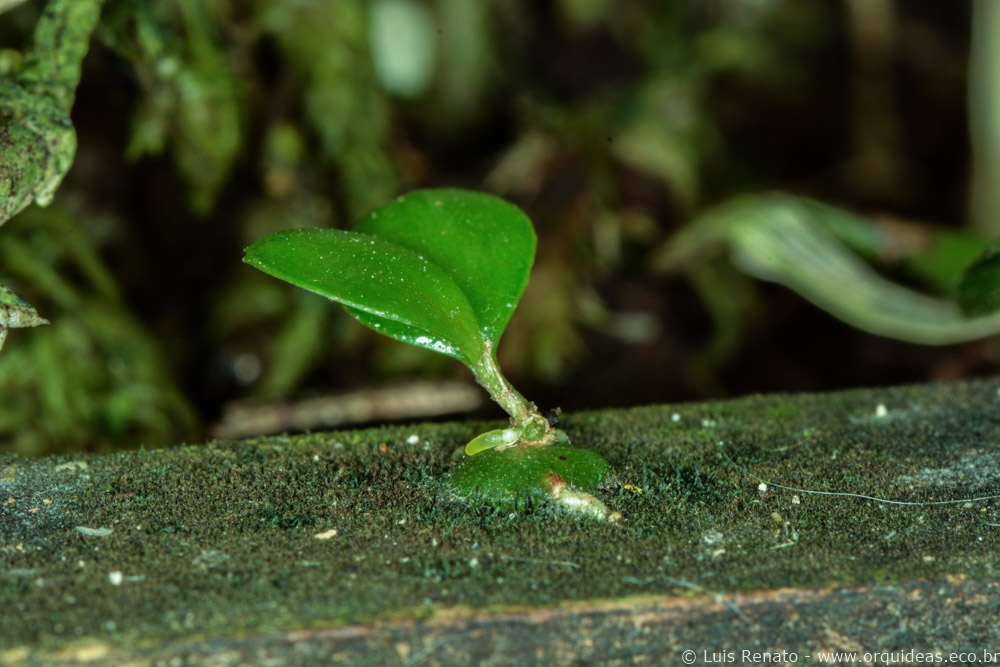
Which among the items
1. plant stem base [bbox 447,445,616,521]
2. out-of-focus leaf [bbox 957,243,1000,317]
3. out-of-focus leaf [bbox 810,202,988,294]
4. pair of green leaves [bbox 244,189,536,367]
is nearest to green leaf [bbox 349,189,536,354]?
pair of green leaves [bbox 244,189,536,367]

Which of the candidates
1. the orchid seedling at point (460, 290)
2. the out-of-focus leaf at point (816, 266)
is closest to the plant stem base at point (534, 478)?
the orchid seedling at point (460, 290)

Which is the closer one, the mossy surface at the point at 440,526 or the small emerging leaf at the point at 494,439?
the mossy surface at the point at 440,526

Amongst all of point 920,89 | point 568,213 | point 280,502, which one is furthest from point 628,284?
point 920,89

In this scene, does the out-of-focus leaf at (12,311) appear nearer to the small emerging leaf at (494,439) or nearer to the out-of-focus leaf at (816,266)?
the small emerging leaf at (494,439)

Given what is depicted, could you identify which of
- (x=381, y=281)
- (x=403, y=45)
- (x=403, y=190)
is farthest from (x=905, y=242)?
(x=381, y=281)

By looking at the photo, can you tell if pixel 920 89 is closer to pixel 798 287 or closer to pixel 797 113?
pixel 797 113

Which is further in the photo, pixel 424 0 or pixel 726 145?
pixel 726 145
